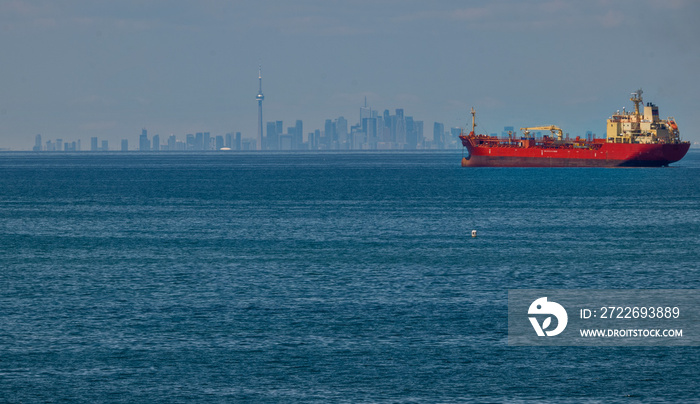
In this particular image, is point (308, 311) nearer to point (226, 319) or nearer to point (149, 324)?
point (226, 319)

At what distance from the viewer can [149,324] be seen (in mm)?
39062

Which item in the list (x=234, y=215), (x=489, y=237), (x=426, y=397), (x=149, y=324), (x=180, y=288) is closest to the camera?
(x=426, y=397)

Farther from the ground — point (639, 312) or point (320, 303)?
point (320, 303)

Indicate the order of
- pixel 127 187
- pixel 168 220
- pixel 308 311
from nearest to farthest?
pixel 308 311 → pixel 168 220 → pixel 127 187

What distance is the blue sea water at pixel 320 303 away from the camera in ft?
101

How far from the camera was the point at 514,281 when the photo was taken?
163 feet

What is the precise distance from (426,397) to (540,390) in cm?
381

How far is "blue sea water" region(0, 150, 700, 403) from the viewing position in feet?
101

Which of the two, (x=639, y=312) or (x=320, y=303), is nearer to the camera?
(x=639, y=312)

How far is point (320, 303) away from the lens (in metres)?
43.5

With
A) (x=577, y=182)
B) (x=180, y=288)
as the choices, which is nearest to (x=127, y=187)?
(x=577, y=182)

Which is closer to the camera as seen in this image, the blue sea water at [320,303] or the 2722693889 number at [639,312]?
the blue sea water at [320,303]

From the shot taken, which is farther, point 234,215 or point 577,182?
point 577,182

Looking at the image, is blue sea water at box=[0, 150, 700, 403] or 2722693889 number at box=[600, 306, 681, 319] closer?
blue sea water at box=[0, 150, 700, 403]
